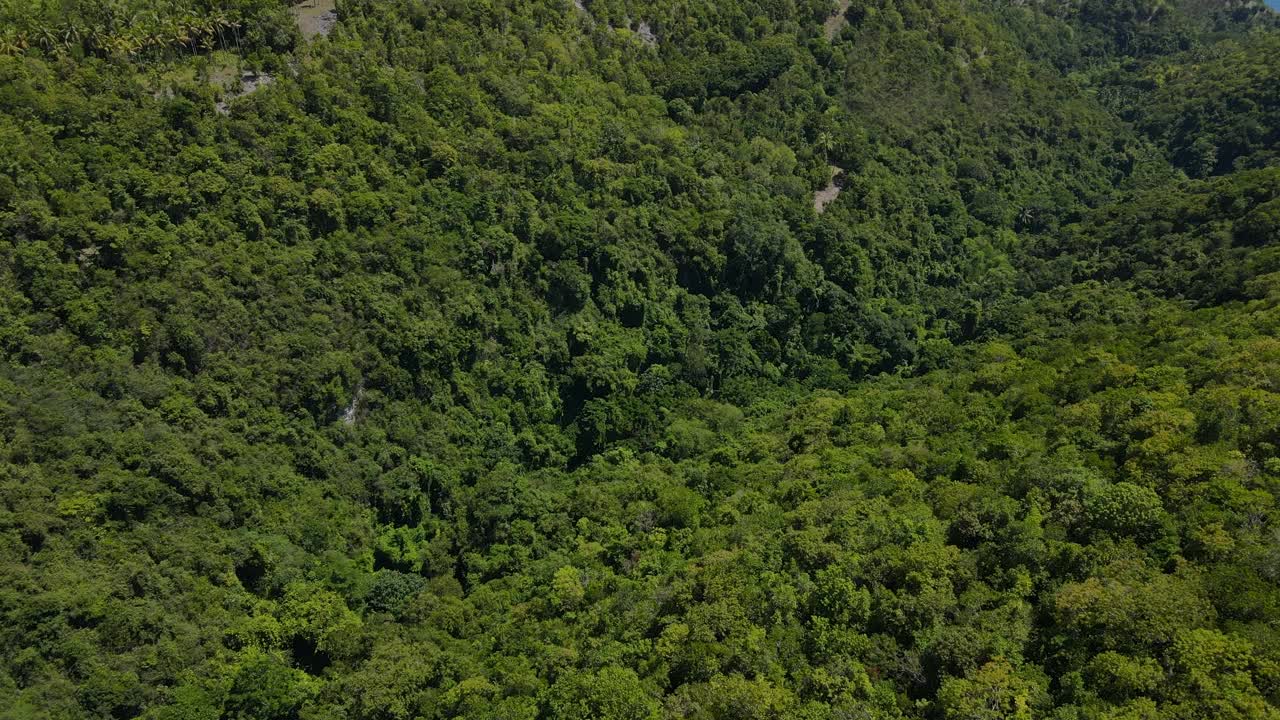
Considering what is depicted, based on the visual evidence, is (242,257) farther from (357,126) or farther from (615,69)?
(615,69)

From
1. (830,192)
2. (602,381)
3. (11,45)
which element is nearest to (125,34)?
(11,45)

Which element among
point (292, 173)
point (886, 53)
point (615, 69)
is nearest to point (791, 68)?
point (886, 53)

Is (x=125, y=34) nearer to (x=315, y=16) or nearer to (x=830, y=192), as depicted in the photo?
(x=315, y=16)

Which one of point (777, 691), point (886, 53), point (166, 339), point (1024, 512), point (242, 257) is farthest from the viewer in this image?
point (886, 53)

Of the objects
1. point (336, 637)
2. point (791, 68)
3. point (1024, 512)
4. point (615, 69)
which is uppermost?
point (791, 68)

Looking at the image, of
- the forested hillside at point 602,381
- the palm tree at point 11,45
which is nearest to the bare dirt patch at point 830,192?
the forested hillside at point 602,381

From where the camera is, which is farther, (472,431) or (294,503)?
(472,431)
